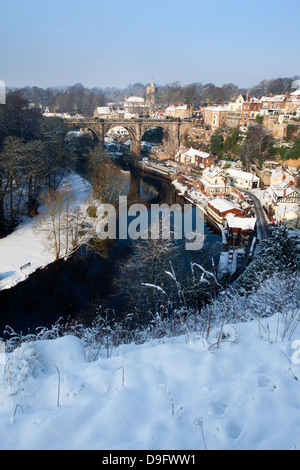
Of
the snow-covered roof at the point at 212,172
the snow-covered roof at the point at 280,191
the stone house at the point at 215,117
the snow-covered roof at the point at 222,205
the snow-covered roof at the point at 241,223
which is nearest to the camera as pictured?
the snow-covered roof at the point at 241,223

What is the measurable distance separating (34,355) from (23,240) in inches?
442

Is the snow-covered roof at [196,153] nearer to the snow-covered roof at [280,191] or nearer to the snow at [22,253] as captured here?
the snow-covered roof at [280,191]

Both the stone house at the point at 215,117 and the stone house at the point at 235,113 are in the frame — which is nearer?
the stone house at the point at 235,113

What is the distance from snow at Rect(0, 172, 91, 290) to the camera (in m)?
10.7

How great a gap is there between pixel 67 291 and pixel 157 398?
8.85 metres

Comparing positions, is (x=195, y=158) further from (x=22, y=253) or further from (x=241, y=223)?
(x=22, y=253)

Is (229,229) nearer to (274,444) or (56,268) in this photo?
(56,268)

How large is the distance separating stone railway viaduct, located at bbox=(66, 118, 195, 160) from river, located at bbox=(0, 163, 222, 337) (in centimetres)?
2264

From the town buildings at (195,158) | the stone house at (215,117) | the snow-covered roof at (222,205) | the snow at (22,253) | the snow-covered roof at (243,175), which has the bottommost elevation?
the snow at (22,253)

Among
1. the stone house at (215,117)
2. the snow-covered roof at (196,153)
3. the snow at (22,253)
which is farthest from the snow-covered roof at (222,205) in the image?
the stone house at (215,117)

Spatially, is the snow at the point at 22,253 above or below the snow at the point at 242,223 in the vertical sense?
below

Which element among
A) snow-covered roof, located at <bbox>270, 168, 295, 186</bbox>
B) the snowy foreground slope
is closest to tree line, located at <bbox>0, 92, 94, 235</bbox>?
the snowy foreground slope

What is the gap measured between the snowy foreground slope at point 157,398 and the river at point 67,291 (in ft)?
17.8

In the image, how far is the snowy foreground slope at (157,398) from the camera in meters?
1.74
